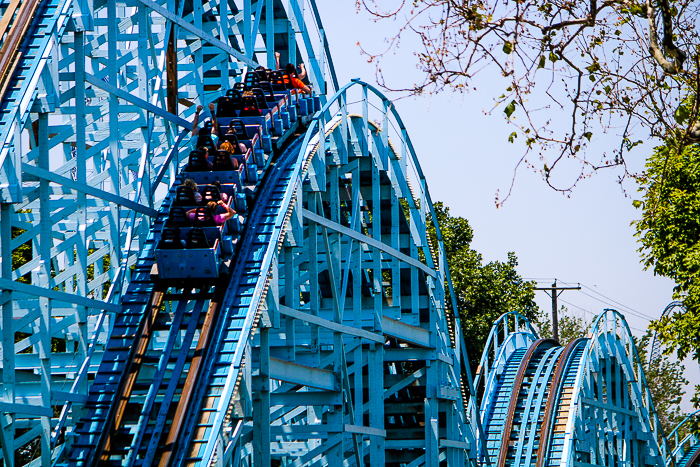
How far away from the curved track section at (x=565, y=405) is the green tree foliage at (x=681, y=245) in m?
2.56

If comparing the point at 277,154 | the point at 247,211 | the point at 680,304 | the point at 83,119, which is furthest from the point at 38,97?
the point at 680,304

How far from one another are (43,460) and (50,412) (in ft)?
1.97

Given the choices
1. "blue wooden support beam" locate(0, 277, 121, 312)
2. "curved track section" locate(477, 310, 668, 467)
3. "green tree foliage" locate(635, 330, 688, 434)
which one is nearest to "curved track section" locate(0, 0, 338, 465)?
"blue wooden support beam" locate(0, 277, 121, 312)

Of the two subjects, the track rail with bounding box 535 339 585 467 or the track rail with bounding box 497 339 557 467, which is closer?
the track rail with bounding box 535 339 585 467

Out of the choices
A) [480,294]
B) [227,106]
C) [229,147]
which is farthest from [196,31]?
[480,294]

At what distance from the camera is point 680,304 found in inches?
896

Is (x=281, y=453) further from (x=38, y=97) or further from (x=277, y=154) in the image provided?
(x=38, y=97)

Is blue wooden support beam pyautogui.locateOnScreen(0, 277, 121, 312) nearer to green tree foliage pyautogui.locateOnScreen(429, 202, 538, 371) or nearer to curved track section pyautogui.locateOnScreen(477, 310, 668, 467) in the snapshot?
curved track section pyautogui.locateOnScreen(477, 310, 668, 467)

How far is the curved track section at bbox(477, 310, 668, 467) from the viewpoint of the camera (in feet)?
73.2

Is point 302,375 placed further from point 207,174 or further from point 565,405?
point 565,405

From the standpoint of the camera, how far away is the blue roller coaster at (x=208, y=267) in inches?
459

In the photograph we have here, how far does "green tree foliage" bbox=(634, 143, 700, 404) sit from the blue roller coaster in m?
2.62

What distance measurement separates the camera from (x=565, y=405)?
2309 centimetres

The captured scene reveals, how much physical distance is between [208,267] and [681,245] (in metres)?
12.9
